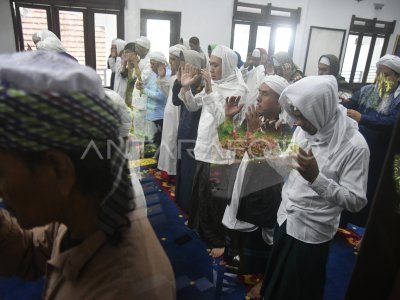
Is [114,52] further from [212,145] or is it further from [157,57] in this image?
[212,145]

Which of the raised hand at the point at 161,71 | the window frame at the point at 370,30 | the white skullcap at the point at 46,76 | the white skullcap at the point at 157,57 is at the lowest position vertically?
the raised hand at the point at 161,71

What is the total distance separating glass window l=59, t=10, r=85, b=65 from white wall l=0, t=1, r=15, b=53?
797mm

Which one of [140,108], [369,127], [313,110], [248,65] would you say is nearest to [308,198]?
[313,110]

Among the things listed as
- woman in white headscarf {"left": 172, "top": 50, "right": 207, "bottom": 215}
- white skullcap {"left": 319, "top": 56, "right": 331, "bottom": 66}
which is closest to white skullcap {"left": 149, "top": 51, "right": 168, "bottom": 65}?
woman in white headscarf {"left": 172, "top": 50, "right": 207, "bottom": 215}

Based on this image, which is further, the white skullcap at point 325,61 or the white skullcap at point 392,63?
the white skullcap at point 325,61

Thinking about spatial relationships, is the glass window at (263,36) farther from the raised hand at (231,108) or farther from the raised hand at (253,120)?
the raised hand at (253,120)

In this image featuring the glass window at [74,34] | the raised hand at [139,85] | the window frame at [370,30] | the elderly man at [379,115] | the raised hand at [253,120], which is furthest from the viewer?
the window frame at [370,30]

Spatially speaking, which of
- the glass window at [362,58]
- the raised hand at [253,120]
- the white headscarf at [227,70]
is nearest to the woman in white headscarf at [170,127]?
the white headscarf at [227,70]

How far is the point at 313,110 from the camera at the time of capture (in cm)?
135

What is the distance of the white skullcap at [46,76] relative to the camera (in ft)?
1.68

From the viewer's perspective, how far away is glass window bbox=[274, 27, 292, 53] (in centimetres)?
729

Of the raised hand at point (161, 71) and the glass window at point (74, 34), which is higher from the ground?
the glass window at point (74, 34)

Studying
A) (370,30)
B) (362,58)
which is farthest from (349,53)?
(370,30)

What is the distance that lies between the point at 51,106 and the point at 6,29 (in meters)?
5.89
